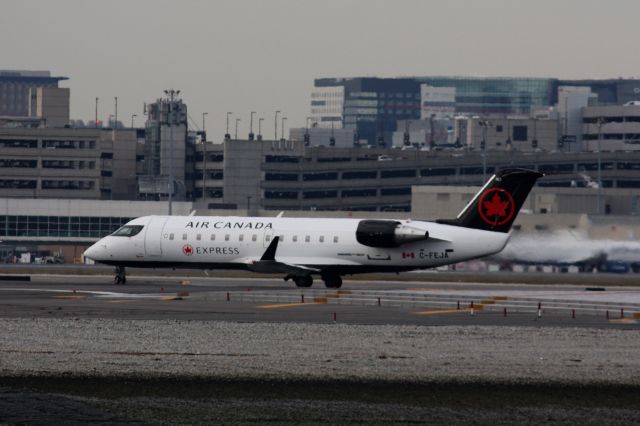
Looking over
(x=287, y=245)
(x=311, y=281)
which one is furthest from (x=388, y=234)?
(x=287, y=245)

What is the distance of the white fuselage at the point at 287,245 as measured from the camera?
7744cm

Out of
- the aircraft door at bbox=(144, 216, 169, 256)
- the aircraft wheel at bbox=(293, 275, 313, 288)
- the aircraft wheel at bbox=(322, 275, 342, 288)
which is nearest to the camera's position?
the aircraft wheel at bbox=(293, 275, 313, 288)

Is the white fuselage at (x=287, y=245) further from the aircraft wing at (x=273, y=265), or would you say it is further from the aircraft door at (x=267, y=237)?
the aircraft wing at (x=273, y=265)

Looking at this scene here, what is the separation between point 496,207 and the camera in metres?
77.8

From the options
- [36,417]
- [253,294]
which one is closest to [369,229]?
[253,294]

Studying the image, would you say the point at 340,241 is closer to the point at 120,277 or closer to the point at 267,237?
the point at 267,237

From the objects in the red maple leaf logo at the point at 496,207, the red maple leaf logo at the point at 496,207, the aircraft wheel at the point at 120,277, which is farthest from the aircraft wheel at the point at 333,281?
the aircraft wheel at the point at 120,277

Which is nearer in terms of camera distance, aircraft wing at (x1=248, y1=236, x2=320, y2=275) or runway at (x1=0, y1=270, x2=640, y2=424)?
runway at (x1=0, y1=270, x2=640, y2=424)

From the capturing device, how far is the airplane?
7738 centimetres

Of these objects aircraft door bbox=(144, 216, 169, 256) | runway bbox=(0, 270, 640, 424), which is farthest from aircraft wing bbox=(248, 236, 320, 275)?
runway bbox=(0, 270, 640, 424)

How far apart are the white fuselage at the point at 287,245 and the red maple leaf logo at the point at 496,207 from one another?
112cm

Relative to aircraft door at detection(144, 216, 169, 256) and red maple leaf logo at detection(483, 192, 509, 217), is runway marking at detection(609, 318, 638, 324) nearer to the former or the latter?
red maple leaf logo at detection(483, 192, 509, 217)

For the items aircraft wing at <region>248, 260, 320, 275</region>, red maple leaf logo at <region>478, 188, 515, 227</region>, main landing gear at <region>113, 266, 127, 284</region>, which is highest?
red maple leaf logo at <region>478, 188, 515, 227</region>

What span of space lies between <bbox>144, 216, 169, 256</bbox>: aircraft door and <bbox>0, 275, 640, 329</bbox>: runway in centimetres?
201
